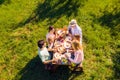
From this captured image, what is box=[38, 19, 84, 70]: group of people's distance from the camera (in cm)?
1109

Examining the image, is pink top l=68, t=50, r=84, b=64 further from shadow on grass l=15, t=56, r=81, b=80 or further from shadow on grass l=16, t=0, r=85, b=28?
shadow on grass l=16, t=0, r=85, b=28

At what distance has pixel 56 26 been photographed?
44.3 feet

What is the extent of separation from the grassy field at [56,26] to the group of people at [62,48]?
61cm

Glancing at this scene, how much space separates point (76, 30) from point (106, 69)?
7.04 feet

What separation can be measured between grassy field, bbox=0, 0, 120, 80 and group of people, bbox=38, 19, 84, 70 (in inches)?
24.1

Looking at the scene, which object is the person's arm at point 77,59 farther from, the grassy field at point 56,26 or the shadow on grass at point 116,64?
the shadow on grass at point 116,64

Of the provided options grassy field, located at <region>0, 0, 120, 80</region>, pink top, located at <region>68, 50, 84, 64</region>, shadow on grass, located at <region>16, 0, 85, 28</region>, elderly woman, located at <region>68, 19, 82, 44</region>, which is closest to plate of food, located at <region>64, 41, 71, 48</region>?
elderly woman, located at <region>68, 19, 82, 44</region>

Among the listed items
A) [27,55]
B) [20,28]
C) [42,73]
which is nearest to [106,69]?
[42,73]

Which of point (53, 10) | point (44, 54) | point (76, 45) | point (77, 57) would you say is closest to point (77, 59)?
point (77, 57)

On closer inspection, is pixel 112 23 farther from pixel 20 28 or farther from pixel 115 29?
pixel 20 28

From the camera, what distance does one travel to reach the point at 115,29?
507 inches

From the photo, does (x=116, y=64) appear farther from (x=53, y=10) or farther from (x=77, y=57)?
(x=53, y=10)

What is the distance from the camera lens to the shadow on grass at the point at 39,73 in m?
11.4

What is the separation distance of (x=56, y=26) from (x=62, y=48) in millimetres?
2076
